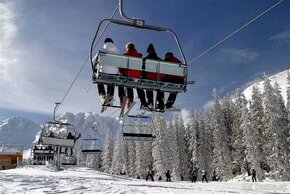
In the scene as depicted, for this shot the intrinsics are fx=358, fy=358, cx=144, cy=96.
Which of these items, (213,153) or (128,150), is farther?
(128,150)

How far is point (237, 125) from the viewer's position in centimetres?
5944

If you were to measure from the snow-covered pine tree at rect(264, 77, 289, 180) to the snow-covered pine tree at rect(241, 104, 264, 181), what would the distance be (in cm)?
149

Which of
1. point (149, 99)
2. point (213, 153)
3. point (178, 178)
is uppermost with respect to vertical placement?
point (149, 99)

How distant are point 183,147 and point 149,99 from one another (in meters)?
55.0

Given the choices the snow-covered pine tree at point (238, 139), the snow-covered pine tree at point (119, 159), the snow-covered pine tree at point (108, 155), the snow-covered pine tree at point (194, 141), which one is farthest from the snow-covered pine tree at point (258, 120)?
the snow-covered pine tree at point (108, 155)

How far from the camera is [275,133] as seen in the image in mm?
48875

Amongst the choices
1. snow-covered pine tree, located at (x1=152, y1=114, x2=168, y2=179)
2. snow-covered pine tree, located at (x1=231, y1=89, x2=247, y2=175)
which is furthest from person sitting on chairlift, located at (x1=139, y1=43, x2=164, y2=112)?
Answer: snow-covered pine tree, located at (x1=152, y1=114, x2=168, y2=179)

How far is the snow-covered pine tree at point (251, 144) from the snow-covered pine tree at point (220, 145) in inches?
183

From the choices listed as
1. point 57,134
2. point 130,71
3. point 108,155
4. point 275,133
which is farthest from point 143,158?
point 130,71

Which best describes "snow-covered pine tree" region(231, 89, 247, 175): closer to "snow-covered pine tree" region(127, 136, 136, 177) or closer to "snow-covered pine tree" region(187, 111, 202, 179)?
"snow-covered pine tree" region(187, 111, 202, 179)

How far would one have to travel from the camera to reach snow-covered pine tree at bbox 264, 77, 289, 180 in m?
46.8

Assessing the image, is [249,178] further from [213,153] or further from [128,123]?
[128,123]

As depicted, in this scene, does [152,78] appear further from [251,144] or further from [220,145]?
[220,145]

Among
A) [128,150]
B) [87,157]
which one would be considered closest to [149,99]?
[128,150]
